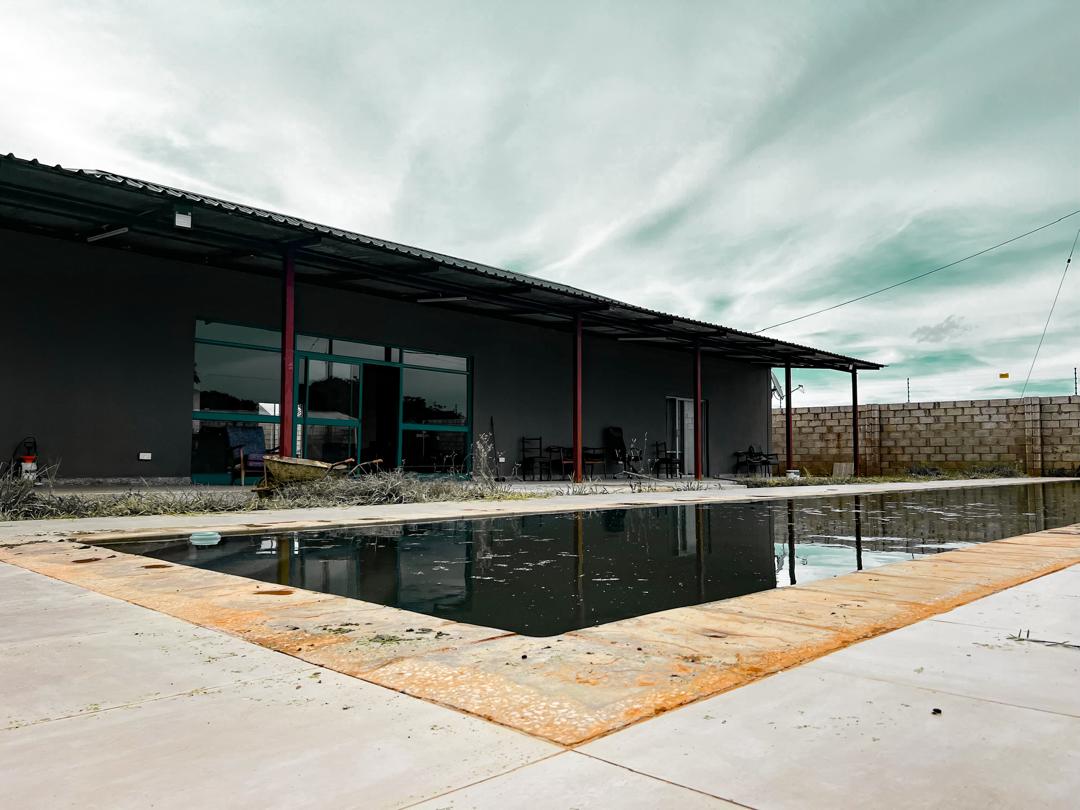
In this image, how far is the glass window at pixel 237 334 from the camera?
10.2 m

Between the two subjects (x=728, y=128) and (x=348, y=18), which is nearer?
(x=348, y=18)

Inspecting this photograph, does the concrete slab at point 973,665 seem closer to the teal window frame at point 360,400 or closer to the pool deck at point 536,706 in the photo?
the pool deck at point 536,706

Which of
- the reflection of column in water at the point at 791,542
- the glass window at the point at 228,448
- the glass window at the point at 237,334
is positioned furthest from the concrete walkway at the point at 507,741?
the glass window at the point at 237,334

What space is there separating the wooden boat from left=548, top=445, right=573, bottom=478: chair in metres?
6.33

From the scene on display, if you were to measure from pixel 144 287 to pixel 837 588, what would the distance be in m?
9.25

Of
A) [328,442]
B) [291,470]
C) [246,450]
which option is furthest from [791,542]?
[328,442]

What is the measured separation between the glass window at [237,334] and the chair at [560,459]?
536 cm

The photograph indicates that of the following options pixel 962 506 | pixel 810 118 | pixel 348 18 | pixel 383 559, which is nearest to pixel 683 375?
pixel 810 118

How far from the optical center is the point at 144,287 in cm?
971

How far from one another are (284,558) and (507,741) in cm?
319

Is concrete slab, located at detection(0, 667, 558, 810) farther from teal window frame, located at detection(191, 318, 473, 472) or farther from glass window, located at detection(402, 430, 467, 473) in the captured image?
glass window, located at detection(402, 430, 467, 473)

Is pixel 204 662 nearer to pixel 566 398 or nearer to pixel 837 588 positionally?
pixel 837 588

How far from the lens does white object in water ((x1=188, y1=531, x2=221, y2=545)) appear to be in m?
5.00

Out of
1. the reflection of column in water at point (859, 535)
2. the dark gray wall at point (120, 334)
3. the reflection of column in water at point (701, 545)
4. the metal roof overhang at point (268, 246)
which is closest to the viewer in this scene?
the reflection of column in water at point (701, 545)
